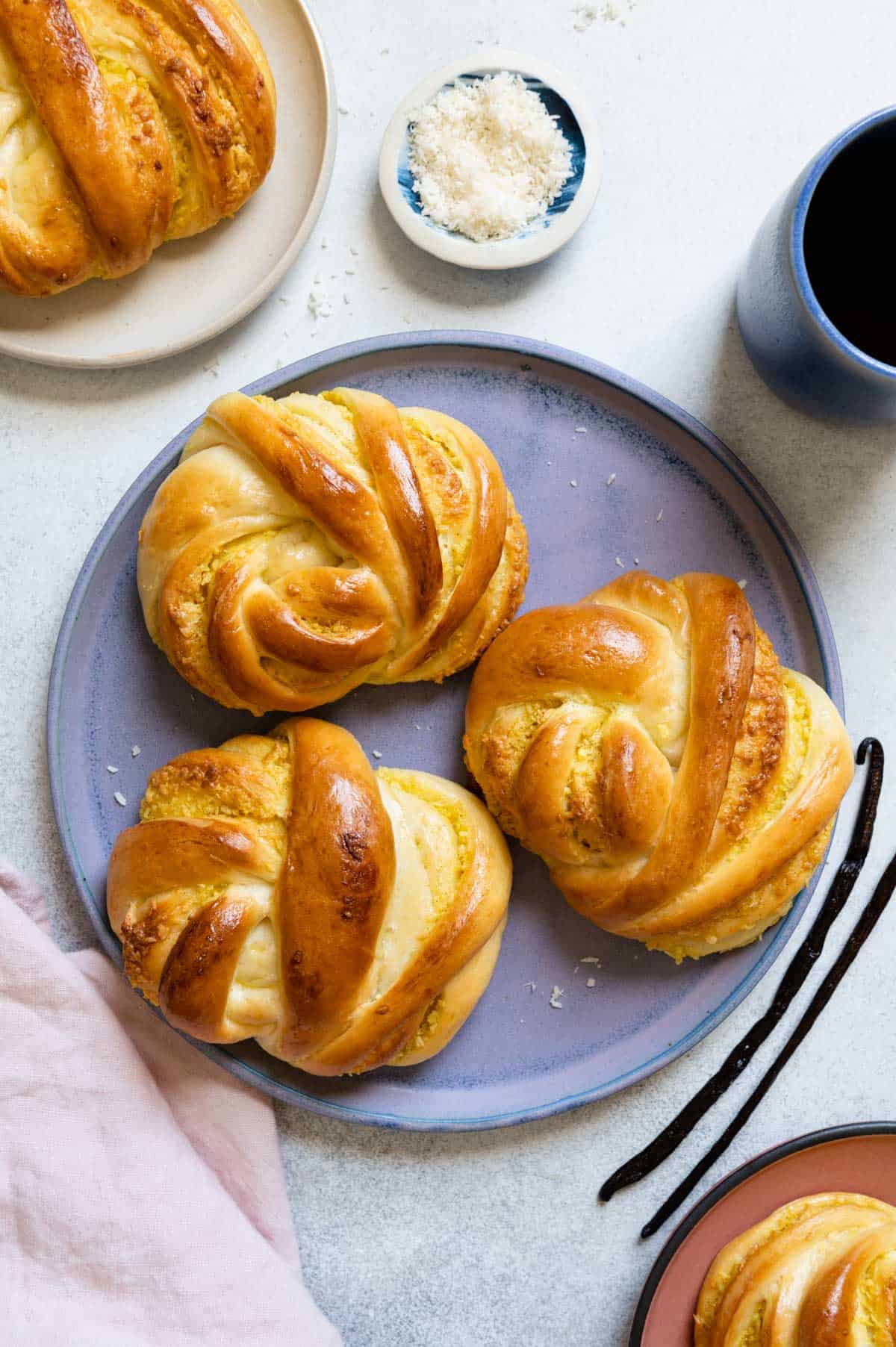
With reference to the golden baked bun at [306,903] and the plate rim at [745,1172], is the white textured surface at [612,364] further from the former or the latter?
the golden baked bun at [306,903]

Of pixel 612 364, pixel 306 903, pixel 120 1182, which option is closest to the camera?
pixel 306 903

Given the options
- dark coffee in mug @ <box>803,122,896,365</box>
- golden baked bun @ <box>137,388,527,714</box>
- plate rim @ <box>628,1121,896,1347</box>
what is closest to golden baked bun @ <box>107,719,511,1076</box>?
golden baked bun @ <box>137,388,527,714</box>

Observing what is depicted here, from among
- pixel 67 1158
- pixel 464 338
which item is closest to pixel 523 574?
pixel 464 338

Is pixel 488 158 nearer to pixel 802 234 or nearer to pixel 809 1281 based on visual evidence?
pixel 802 234

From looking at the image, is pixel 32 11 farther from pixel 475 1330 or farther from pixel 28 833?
pixel 475 1330

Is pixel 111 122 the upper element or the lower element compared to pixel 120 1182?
upper

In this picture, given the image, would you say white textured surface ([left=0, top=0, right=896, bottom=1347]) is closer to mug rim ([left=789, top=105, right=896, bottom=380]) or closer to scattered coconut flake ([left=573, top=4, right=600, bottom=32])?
scattered coconut flake ([left=573, top=4, right=600, bottom=32])

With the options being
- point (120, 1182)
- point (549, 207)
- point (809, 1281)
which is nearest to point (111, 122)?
point (549, 207)
